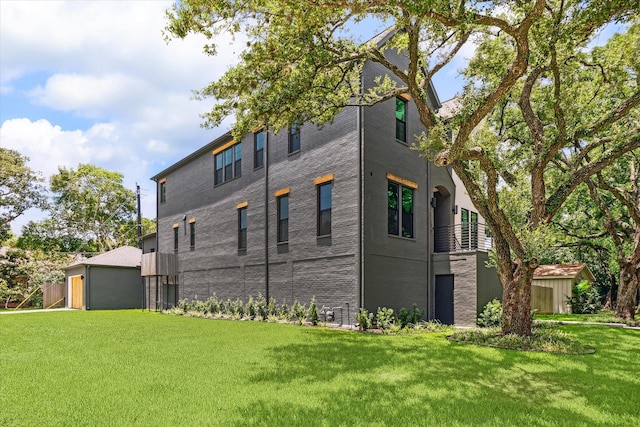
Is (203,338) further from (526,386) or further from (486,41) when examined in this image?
(486,41)

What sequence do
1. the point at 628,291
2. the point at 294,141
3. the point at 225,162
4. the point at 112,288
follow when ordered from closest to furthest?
the point at 294,141, the point at 628,291, the point at 225,162, the point at 112,288

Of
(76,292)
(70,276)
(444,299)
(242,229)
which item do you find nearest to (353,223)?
(444,299)

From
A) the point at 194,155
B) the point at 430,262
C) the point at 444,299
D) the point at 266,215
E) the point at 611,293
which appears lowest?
the point at 611,293

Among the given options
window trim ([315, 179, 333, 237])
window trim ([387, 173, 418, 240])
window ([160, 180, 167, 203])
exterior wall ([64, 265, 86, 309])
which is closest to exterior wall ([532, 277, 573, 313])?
window trim ([387, 173, 418, 240])

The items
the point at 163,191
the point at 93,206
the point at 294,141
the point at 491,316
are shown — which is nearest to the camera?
the point at 491,316

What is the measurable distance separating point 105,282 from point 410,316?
22649mm

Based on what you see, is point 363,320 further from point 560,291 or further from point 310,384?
point 560,291

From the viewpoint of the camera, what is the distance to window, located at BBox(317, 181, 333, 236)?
1540 centimetres

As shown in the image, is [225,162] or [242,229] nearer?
[242,229]

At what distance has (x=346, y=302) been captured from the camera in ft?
46.5

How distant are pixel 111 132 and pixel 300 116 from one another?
26.9m

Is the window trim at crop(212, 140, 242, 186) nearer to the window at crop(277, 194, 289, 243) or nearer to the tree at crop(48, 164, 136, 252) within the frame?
the window at crop(277, 194, 289, 243)

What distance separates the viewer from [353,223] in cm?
1420

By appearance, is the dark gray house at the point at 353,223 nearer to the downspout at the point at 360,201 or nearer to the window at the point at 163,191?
the downspout at the point at 360,201
